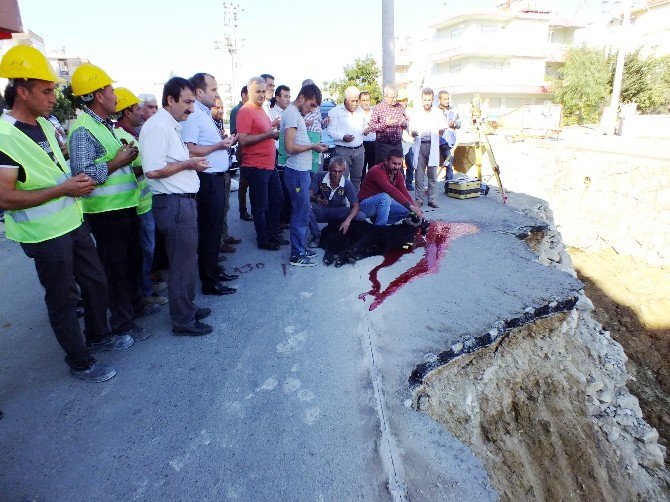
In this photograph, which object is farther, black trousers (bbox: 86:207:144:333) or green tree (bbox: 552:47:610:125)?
green tree (bbox: 552:47:610:125)

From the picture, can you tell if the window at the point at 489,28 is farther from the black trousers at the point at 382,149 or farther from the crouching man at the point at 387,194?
the crouching man at the point at 387,194

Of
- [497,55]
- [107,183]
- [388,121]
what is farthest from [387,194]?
[497,55]

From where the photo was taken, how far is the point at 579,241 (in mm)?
12961

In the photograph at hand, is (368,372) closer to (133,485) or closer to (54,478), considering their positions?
(133,485)

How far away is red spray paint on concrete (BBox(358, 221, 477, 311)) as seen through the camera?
419 centimetres

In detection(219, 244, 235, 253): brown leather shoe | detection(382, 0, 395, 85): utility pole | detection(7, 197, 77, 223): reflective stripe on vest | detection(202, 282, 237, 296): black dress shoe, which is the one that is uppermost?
detection(382, 0, 395, 85): utility pole

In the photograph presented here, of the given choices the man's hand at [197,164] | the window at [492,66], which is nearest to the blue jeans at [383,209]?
the man's hand at [197,164]

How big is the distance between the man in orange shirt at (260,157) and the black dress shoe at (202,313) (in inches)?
63.1

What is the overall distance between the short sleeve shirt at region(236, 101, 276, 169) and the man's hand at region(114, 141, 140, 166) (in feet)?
5.01

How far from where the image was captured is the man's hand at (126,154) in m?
3.06

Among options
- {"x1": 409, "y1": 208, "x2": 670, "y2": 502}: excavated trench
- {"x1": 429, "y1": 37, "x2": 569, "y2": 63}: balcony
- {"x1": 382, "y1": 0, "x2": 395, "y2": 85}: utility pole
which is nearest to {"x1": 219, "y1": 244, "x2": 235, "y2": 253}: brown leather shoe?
{"x1": 409, "y1": 208, "x2": 670, "y2": 502}: excavated trench

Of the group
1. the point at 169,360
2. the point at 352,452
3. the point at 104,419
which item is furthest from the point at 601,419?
the point at 104,419

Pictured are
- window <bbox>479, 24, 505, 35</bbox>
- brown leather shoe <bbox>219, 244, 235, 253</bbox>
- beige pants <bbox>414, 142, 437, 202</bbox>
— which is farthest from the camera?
window <bbox>479, 24, 505, 35</bbox>

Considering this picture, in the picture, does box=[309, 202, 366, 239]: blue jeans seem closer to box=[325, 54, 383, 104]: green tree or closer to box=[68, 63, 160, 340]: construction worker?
box=[68, 63, 160, 340]: construction worker
